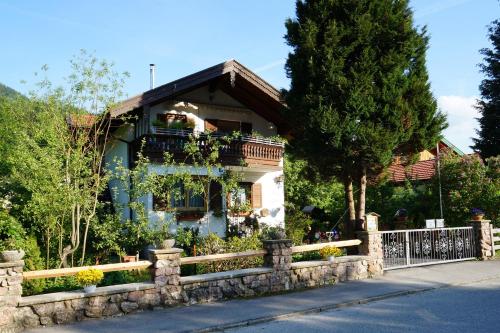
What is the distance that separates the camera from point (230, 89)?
66.4ft

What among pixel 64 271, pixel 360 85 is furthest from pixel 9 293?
pixel 360 85

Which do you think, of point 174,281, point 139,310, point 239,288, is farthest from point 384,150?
point 139,310

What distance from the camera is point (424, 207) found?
19.9 m

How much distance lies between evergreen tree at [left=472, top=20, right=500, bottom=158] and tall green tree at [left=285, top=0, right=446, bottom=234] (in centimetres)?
1716

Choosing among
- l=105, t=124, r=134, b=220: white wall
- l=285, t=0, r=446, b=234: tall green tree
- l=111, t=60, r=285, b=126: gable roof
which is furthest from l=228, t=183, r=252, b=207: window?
l=105, t=124, r=134, b=220: white wall

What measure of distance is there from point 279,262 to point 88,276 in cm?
427

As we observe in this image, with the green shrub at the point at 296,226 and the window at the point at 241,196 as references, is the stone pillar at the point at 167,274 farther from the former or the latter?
the green shrub at the point at 296,226

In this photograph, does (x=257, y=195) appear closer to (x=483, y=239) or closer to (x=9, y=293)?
(x=483, y=239)

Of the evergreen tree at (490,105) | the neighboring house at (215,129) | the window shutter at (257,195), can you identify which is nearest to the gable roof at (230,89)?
the neighboring house at (215,129)

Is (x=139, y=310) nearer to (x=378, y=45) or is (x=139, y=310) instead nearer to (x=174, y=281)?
(x=174, y=281)

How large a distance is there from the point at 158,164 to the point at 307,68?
19.8 feet

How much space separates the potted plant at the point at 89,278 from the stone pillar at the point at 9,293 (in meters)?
1.06

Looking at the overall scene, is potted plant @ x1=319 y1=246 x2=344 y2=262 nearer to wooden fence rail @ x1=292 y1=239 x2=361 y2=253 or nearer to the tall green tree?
wooden fence rail @ x1=292 y1=239 x2=361 y2=253

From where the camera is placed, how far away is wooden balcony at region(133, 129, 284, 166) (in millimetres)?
16891
